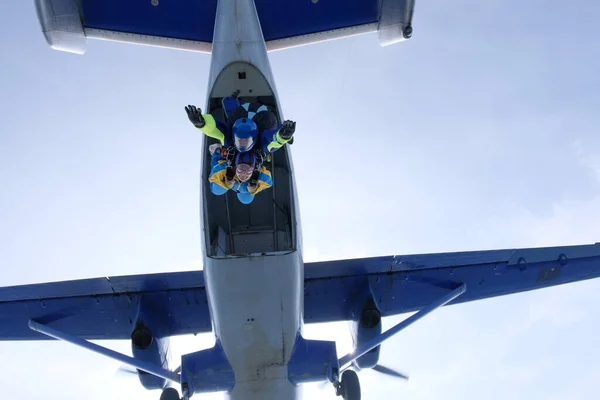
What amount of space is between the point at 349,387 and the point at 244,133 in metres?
6.41

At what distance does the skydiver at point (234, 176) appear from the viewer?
28.9 ft

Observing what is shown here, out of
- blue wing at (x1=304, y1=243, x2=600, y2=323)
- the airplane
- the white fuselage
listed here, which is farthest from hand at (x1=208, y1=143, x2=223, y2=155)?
blue wing at (x1=304, y1=243, x2=600, y2=323)

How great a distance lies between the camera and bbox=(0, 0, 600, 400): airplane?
33.2 feet

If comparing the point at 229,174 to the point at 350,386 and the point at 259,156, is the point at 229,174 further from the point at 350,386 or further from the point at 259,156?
the point at 350,386

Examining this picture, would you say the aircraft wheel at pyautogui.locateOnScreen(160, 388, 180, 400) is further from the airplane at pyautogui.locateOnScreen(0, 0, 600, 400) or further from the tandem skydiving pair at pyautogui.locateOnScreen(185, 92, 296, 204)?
the tandem skydiving pair at pyautogui.locateOnScreen(185, 92, 296, 204)

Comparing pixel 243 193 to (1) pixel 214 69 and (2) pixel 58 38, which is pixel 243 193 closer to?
(1) pixel 214 69

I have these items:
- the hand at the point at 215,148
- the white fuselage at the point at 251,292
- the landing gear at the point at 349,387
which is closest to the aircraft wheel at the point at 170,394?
the white fuselage at the point at 251,292

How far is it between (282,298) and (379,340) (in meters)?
2.54

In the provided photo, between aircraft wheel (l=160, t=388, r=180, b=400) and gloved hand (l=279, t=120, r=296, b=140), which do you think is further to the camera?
aircraft wheel (l=160, t=388, r=180, b=400)

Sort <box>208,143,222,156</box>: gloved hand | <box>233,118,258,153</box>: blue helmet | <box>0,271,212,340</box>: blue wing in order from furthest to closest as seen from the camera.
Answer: <box>0,271,212,340</box>: blue wing
<box>208,143,222,156</box>: gloved hand
<box>233,118,258,153</box>: blue helmet

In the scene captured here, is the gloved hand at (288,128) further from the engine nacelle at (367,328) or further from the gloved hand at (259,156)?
the engine nacelle at (367,328)

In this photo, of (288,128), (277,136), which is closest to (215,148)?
(277,136)

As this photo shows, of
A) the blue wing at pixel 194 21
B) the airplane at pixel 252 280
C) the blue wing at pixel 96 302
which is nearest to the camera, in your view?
the airplane at pixel 252 280

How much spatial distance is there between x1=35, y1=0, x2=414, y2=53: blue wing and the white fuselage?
282cm
